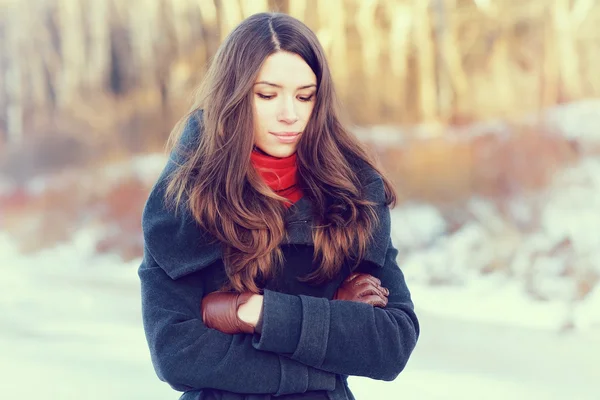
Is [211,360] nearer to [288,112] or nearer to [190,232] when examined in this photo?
[190,232]

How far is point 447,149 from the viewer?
3469 mm

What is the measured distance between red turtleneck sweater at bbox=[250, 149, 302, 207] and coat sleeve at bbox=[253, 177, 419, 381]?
0.65 feet

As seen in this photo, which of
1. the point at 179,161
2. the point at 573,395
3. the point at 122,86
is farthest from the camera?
the point at 122,86

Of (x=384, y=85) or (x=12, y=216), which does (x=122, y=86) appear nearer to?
(x=12, y=216)

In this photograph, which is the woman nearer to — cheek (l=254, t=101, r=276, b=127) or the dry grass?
cheek (l=254, t=101, r=276, b=127)

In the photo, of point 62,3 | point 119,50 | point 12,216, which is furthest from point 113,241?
point 62,3

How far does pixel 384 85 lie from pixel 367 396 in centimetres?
127

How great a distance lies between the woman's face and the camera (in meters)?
1.36

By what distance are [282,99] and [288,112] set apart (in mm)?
26

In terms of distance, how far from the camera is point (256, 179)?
1.39 m

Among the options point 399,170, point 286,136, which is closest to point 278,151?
point 286,136

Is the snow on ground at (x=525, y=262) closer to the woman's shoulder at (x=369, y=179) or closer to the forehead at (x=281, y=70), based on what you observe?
the woman's shoulder at (x=369, y=179)

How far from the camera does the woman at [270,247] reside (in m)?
1.32

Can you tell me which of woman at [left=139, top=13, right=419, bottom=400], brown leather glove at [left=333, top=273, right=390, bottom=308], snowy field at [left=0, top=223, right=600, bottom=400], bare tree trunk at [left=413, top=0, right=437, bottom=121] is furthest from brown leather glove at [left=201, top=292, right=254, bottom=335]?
bare tree trunk at [left=413, top=0, right=437, bottom=121]
